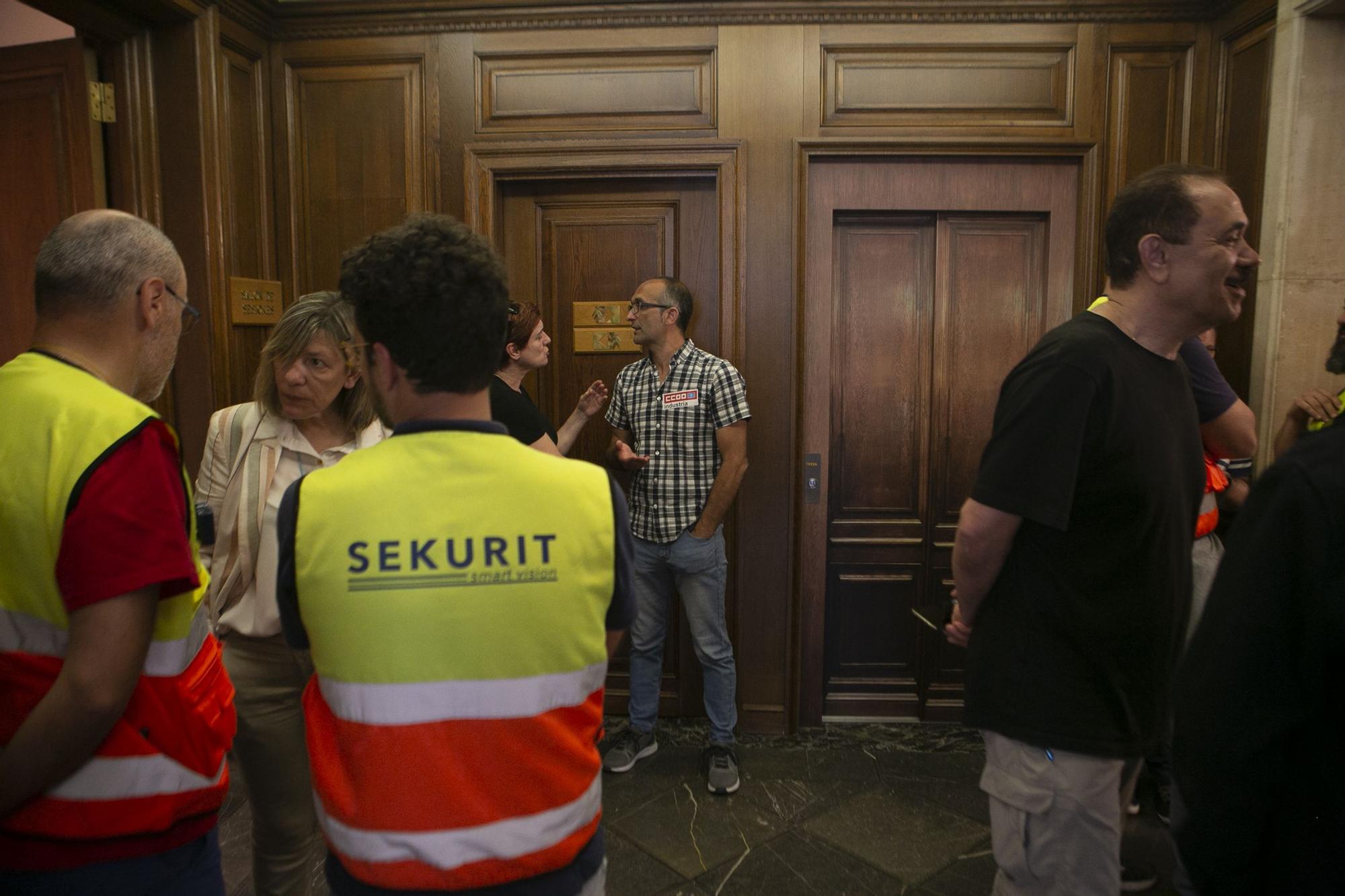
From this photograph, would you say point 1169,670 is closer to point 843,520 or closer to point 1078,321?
point 1078,321

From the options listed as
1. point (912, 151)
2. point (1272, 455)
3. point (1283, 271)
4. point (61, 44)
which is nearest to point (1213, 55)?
point (1283, 271)

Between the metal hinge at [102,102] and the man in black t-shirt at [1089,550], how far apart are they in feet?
9.60

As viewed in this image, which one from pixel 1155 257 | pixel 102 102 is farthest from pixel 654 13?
pixel 1155 257

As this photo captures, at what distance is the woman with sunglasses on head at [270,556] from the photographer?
1.68 m

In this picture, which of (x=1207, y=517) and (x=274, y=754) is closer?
(x=274, y=754)

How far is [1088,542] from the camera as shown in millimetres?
1420

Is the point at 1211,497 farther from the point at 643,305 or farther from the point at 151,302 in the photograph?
the point at 151,302

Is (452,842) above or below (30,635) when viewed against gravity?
below

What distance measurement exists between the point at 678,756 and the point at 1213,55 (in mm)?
3293

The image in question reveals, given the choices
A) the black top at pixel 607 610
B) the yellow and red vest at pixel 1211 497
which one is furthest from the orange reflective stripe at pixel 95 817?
the yellow and red vest at pixel 1211 497

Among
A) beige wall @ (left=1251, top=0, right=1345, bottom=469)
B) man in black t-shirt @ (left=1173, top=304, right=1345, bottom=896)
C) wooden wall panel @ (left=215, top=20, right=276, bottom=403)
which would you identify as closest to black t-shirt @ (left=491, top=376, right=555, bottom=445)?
wooden wall panel @ (left=215, top=20, right=276, bottom=403)

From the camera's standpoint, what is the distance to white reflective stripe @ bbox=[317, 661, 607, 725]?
0.87 metres

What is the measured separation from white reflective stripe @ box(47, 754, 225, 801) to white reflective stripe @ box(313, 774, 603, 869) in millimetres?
361

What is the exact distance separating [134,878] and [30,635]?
367mm
